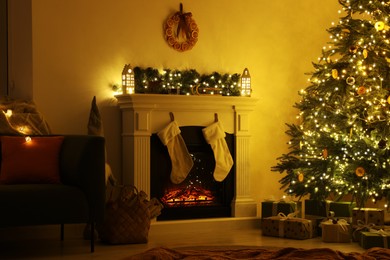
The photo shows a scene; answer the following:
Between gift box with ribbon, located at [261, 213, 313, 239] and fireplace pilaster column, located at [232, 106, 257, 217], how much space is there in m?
0.53

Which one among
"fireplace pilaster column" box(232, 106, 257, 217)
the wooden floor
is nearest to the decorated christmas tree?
the wooden floor

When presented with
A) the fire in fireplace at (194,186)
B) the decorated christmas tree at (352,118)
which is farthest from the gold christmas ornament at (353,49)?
the fire in fireplace at (194,186)

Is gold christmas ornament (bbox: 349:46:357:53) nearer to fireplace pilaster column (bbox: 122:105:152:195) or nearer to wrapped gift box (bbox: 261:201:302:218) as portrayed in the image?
wrapped gift box (bbox: 261:201:302:218)

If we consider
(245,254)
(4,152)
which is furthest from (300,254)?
(4,152)

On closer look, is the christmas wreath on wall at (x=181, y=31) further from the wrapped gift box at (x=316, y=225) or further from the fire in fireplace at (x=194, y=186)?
the wrapped gift box at (x=316, y=225)

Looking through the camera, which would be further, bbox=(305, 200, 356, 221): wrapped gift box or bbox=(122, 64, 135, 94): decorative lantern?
bbox=(122, 64, 135, 94): decorative lantern

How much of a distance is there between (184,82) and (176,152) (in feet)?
2.06

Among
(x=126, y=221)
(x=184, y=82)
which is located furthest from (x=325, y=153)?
(x=126, y=221)

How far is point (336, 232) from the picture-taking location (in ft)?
15.8

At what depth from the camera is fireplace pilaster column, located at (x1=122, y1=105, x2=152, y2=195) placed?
537 centimetres

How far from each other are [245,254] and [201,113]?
2.33m

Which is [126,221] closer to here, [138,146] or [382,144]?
[138,146]

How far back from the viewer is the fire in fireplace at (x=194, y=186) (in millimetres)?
5520

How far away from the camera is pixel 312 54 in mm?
6379
